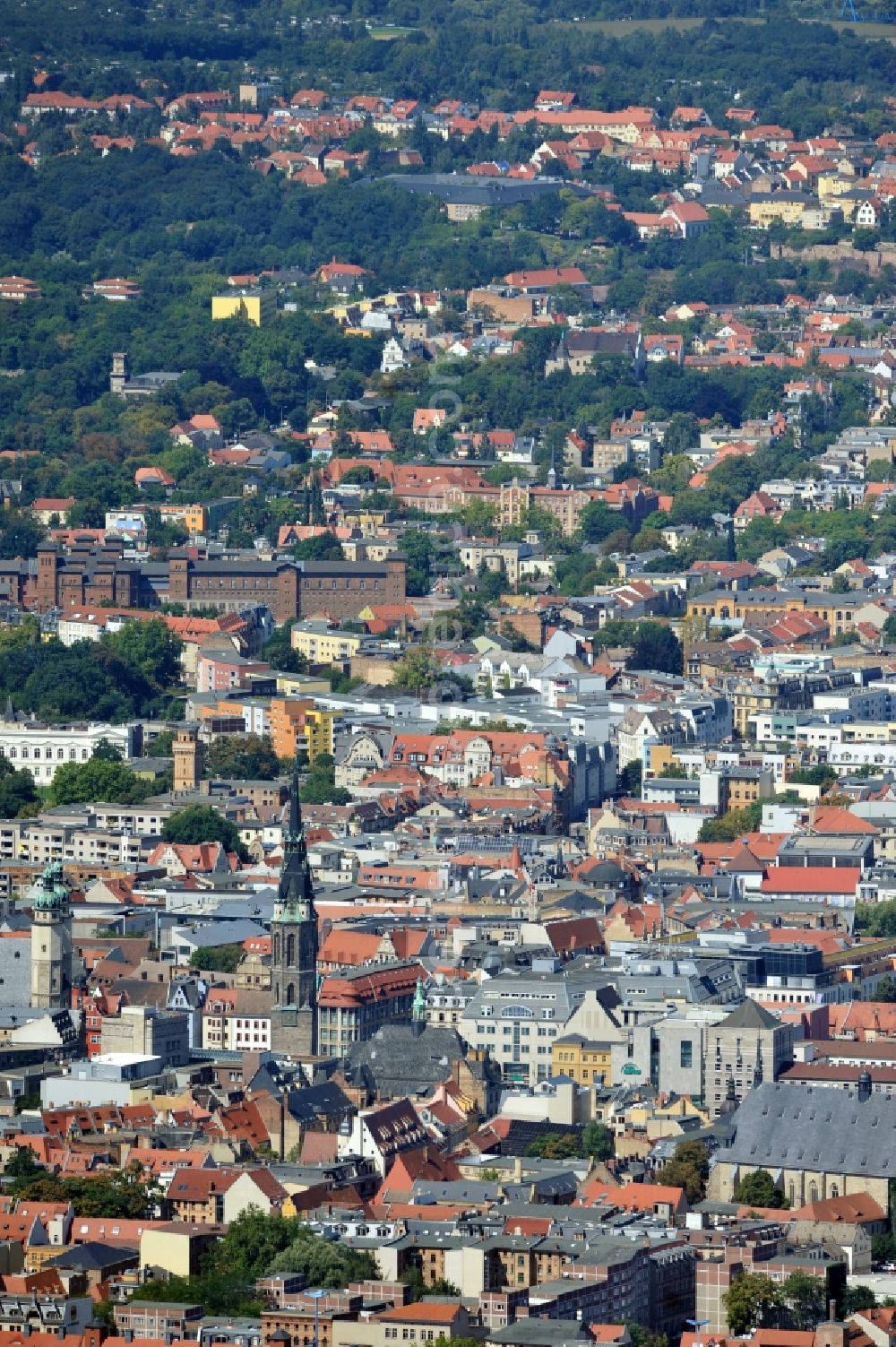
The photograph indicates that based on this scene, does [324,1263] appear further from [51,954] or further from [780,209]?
[780,209]

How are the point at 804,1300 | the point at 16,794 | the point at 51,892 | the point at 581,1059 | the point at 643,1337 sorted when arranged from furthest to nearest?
the point at 16,794
the point at 51,892
the point at 581,1059
the point at 804,1300
the point at 643,1337

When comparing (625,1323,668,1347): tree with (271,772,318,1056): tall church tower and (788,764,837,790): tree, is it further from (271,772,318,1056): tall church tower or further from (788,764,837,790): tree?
(788,764,837,790): tree

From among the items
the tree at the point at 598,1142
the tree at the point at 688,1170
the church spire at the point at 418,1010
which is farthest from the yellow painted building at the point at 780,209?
the tree at the point at 688,1170

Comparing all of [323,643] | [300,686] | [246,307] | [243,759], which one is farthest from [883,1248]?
[246,307]

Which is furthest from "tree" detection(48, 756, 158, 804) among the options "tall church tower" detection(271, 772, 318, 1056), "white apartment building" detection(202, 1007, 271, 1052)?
"tall church tower" detection(271, 772, 318, 1056)

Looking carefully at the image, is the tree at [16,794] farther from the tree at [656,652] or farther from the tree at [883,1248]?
the tree at [883,1248]

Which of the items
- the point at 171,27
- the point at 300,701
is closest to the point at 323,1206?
the point at 300,701

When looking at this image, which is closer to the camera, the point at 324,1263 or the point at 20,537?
the point at 324,1263
